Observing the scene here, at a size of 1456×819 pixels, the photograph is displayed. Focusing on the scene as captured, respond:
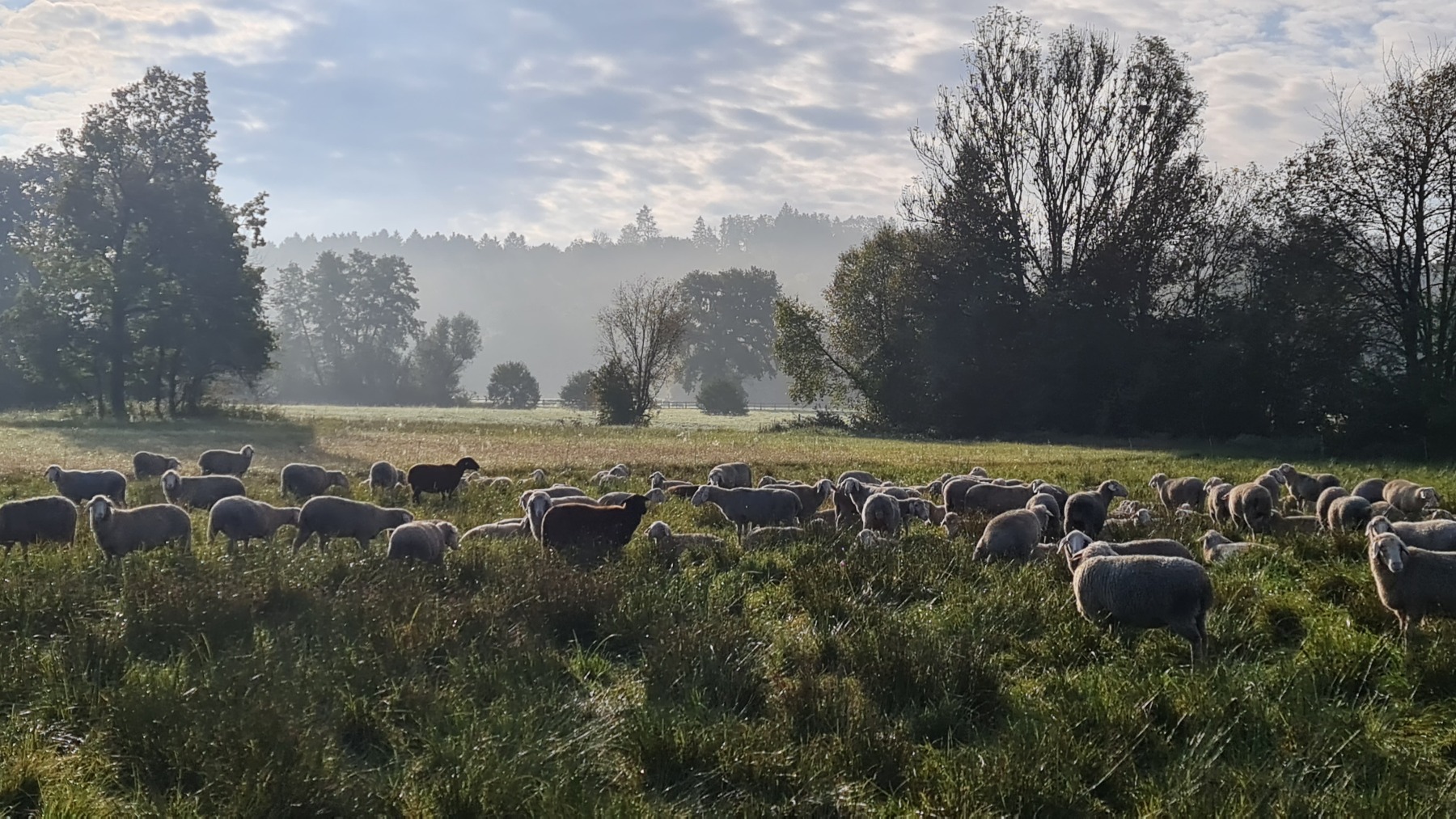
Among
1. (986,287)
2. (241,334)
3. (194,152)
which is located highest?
(194,152)

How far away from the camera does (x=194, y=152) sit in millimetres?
47312

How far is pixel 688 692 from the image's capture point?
5.73 metres

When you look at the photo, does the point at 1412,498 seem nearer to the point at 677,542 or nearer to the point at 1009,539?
the point at 1009,539

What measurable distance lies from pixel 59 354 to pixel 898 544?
52156mm

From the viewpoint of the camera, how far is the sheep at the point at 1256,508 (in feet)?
38.6

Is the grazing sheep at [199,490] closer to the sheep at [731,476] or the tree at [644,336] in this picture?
the sheep at [731,476]

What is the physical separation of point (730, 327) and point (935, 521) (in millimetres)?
97429

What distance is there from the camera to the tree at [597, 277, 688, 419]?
59000mm

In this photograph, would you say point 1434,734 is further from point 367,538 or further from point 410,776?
point 367,538

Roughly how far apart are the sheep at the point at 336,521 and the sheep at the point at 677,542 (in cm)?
311

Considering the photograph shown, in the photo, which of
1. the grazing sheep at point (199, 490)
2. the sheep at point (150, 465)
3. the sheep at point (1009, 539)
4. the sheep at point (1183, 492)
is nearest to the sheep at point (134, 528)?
the grazing sheep at point (199, 490)

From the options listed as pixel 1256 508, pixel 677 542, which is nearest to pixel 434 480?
pixel 677 542

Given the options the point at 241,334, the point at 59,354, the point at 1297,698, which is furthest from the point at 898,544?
the point at 59,354

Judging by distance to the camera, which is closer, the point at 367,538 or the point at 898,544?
the point at 898,544
